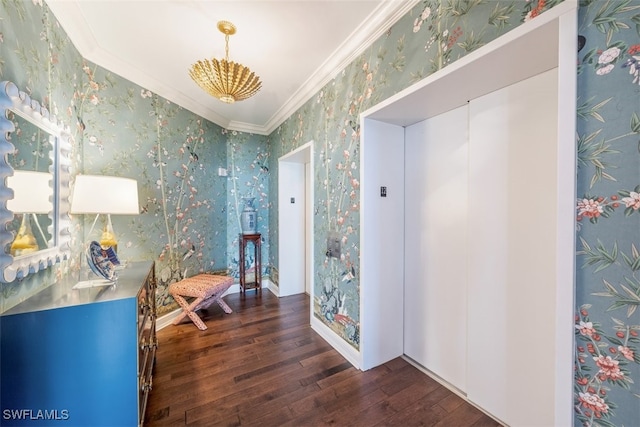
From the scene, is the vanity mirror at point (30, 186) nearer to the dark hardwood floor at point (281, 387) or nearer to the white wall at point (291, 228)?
the dark hardwood floor at point (281, 387)

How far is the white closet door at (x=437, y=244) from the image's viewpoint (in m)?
1.62

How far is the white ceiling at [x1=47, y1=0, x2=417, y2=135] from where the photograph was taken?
151 cm

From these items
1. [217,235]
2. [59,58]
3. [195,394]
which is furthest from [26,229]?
[217,235]

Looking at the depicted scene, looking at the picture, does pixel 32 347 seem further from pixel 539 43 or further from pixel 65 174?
pixel 539 43

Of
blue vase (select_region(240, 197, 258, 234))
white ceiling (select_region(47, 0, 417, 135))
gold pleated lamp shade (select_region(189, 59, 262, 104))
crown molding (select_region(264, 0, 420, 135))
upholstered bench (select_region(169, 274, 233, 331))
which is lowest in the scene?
upholstered bench (select_region(169, 274, 233, 331))

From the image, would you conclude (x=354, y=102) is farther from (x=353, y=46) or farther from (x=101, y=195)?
(x=101, y=195)

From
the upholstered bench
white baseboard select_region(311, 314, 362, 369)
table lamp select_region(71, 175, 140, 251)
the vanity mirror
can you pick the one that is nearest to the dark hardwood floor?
white baseboard select_region(311, 314, 362, 369)

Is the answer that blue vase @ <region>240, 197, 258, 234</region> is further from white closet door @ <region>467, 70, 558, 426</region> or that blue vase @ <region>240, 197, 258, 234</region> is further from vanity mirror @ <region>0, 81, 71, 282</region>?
white closet door @ <region>467, 70, 558, 426</region>

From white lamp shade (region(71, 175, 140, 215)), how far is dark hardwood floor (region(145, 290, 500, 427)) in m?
1.31

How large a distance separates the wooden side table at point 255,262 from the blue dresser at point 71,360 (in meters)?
2.19

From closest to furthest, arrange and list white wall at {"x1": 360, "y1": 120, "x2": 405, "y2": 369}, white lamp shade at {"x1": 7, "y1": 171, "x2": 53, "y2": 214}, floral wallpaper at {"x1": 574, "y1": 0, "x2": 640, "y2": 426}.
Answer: floral wallpaper at {"x1": 574, "y1": 0, "x2": 640, "y2": 426}
white lamp shade at {"x1": 7, "y1": 171, "x2": 53, "y2": 214}
white wall at {"x1": 360, "y1": 120, "x2": 405, "y2": 369}

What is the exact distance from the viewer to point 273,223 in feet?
12.0

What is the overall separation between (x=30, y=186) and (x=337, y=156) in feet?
6.35

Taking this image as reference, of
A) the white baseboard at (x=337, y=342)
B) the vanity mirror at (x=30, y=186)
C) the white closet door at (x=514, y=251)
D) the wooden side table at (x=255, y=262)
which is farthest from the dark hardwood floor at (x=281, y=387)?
the vanity mirror at (x=30, y=186)
